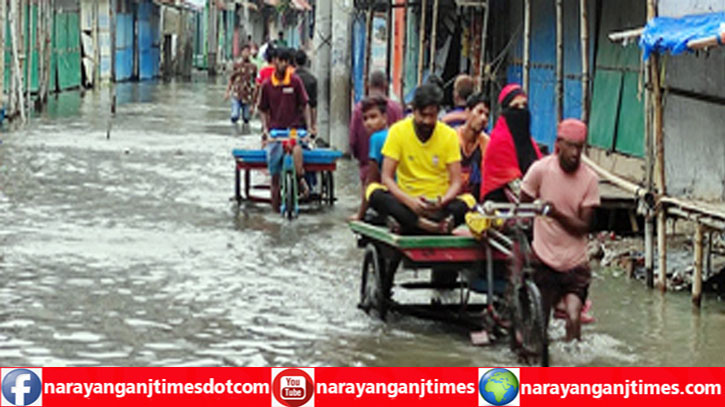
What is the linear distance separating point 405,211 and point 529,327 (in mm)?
1377

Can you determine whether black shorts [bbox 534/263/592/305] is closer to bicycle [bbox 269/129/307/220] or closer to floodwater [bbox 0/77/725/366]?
floodwater [bbox 0/77/725/366]

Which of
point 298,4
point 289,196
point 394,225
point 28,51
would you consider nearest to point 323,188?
point 289,196

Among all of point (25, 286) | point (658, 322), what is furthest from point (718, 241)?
point (25, 286)

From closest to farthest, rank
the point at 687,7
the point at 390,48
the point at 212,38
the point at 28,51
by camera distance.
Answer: the point at 687,7
the point at 390,48
the point at 28,51
the point at 212,38

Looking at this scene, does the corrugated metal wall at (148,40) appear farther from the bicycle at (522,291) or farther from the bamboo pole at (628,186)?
the bicycle at (522,291)

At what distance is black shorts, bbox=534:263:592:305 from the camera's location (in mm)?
8797

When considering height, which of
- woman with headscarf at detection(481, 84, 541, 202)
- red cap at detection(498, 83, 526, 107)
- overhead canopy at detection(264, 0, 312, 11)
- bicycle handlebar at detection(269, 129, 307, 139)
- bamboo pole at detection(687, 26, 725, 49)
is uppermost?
overhead canopy at detection(264, 0, 312, 11)

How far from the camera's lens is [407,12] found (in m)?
25.2

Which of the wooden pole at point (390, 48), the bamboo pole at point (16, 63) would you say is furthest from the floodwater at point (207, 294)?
the wooden pole at point (390, 48)

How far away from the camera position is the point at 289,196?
1562 cm

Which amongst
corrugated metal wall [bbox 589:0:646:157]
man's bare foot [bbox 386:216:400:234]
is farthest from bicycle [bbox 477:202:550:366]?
corrugated metal wall [bbox 589:0:646:157]

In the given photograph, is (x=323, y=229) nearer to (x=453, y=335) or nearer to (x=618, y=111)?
(x=618, y=111)

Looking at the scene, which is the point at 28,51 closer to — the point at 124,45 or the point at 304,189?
the point at 304,189

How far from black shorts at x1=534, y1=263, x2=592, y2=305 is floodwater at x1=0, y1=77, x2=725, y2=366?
0.45 metres
